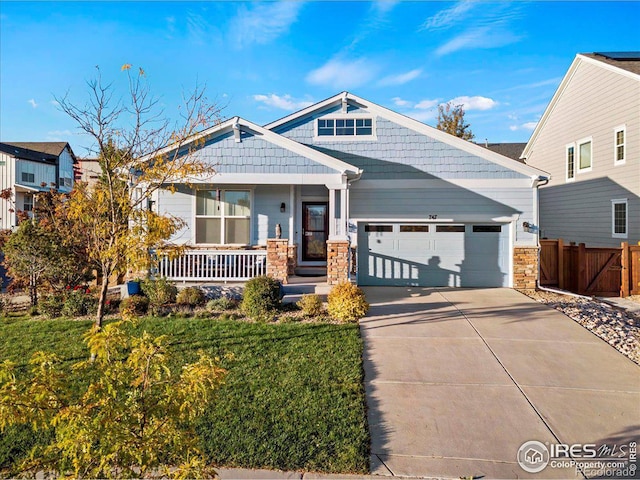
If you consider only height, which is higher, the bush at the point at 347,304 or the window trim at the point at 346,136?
the window trim at the point at 346,136

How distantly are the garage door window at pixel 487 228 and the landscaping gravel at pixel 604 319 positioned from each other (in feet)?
6.89

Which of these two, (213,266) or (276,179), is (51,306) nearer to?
(213,266)

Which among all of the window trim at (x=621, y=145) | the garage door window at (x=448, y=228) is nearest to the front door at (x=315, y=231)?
the garage door window at (x=448, y=228)

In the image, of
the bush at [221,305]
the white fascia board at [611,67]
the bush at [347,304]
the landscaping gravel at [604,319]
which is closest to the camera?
the landscaping gravel at [604,319]

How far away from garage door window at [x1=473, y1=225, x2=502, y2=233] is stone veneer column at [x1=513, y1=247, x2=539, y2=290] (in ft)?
2.66

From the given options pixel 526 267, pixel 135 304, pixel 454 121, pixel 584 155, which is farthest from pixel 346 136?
pixel 454 121

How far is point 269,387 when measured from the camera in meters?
4.75

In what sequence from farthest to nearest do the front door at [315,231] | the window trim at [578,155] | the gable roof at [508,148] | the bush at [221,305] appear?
the gable roof at [508,148] → the window trim at [578,155] → the front door at [315,231] → the bush at [221,305]

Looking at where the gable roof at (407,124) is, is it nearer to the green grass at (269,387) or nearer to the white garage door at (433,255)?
the white garage door at (433,255)

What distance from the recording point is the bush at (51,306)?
8.17 metres

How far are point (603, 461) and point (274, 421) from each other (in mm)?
3117

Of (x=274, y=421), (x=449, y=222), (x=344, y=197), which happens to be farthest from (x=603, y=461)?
(x=449, y=222)

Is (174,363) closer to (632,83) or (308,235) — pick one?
(308,235)

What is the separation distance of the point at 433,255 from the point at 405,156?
331 cm
